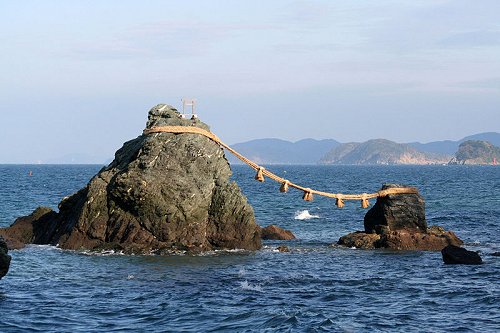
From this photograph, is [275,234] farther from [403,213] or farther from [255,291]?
[255,291]

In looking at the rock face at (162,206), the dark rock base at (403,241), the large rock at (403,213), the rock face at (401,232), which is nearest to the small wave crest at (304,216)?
the rock face at (401,232)

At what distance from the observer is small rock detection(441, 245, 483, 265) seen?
34.5 metres

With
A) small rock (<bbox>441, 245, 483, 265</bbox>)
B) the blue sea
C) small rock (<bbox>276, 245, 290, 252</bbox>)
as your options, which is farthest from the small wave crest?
small rock (<bbox>441, 245, 483, 265</bbox>)

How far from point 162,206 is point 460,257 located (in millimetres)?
14171

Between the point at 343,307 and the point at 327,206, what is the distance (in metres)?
46.4

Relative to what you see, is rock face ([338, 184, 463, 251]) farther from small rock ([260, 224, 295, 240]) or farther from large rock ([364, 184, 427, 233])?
small rock ([260, 224, 295, 240])

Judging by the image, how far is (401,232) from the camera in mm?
40344

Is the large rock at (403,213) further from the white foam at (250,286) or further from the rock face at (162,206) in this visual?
the white foam at (250,286)

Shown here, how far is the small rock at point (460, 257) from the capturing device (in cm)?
3453

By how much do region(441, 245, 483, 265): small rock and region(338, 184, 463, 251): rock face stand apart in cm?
479

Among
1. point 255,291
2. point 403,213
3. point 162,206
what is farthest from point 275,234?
point 255,291

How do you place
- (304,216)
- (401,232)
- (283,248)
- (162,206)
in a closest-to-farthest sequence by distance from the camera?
(162,206) < (283,248) < (401,232) < (304,216)

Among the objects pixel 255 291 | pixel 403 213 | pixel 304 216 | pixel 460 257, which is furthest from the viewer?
pixel 304 216

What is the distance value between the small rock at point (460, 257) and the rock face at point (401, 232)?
4.79 metres
